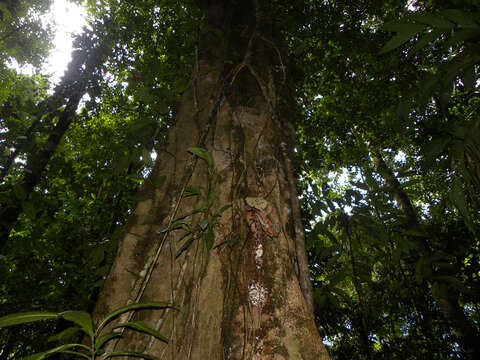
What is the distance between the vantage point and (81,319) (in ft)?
2.32

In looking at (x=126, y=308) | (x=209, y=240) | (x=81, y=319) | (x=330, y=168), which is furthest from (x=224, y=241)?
(x=330, y=168)

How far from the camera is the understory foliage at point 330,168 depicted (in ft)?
5.70

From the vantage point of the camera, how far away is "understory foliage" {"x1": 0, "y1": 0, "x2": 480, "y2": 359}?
1.74 meters

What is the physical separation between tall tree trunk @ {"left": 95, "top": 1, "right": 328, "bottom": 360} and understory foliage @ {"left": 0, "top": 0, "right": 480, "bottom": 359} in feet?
1.19

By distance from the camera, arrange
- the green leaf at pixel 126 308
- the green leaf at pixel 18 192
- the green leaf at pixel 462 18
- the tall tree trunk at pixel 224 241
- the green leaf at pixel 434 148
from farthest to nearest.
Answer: the green leaf at pixel 18 192 < the green leaf at pixel 434 148 < the green leaf at pixel 462 18 < the tall tree trunk at pixel 224 241 < the green leaf at pixel 126 308

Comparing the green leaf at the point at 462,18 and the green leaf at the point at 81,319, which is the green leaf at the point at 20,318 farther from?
the green leaf at the point at 462,18

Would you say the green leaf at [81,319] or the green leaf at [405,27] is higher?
the green leaf at [405,27]

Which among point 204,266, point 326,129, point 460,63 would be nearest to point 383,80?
point 326,129

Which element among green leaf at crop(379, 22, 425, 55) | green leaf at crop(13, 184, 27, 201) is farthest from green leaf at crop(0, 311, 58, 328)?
green leaf at crop(379, 22, 425, 55)

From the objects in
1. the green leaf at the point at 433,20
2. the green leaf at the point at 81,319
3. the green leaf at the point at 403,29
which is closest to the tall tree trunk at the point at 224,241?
the green leaf at the point at 81,319

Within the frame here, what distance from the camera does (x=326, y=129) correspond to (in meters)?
5.40

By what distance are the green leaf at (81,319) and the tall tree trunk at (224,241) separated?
0.23 meters

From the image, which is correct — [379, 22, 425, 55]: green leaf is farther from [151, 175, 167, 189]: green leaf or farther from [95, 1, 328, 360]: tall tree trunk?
[151, 175, 167, 189]: green leaf

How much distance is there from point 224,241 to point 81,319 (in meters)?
0.56
